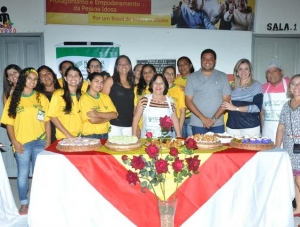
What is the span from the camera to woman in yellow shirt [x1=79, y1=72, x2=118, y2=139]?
3.52 metres

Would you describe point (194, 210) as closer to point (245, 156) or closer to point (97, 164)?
point (245, 156)

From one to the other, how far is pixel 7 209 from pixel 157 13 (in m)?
3.53

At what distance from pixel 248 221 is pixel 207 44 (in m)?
3.29

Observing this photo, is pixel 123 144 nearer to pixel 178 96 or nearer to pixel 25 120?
pixel 25 120

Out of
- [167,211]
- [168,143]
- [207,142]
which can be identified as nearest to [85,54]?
[168,143]

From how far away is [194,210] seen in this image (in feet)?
9.54

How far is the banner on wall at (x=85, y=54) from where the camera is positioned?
207 inches

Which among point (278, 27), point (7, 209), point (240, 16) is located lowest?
point (7, 209)

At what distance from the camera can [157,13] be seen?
5.34 metres

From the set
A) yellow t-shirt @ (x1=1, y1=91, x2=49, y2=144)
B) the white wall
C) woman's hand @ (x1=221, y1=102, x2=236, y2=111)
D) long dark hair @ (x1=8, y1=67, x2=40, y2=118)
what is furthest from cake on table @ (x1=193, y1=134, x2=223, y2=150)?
the white wall

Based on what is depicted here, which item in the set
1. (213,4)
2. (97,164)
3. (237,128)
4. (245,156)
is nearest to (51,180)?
(97,164)

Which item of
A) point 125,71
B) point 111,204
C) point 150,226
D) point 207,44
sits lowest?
point 150,226

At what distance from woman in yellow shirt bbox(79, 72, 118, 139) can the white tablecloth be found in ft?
2.86

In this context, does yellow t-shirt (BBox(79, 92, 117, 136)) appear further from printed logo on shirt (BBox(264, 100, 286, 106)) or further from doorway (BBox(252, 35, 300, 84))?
doorway (BBox(252, 35, 300, 84))
